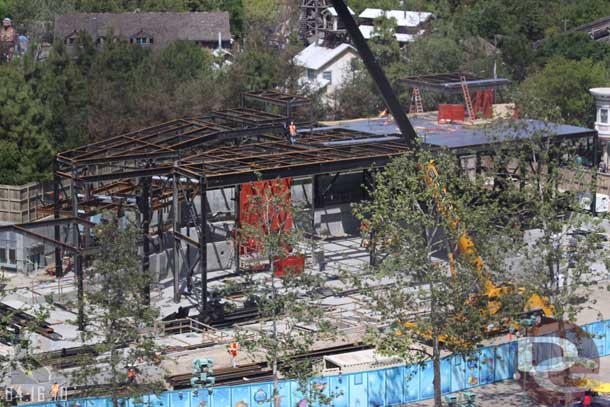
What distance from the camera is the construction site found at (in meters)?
36.9

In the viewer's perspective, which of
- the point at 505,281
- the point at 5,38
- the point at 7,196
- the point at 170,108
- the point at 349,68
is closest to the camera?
the point at 505,281

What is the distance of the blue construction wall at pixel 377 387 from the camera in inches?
1288

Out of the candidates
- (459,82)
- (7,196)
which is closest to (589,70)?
(459,82)

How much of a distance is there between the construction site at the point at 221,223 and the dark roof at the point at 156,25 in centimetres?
4674

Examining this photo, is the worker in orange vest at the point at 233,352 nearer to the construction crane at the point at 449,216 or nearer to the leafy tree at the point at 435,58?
the construction crane at the point at 449,216

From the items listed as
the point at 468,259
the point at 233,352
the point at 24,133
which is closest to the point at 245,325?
the point at 233,352

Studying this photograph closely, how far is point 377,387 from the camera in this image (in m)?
34.7

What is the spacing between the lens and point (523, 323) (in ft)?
116

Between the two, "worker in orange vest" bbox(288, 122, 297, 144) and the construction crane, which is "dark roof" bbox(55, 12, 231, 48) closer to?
"worker in orange vest" bbox(288, 122, 297, 144)

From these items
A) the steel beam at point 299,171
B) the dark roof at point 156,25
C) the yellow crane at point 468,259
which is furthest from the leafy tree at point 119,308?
the dark roof at point 156,25

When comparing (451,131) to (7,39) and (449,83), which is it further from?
(7,39)

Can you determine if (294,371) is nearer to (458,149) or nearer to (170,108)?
(458,149)

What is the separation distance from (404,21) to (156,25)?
808 inches

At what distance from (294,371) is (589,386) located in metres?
9.33
